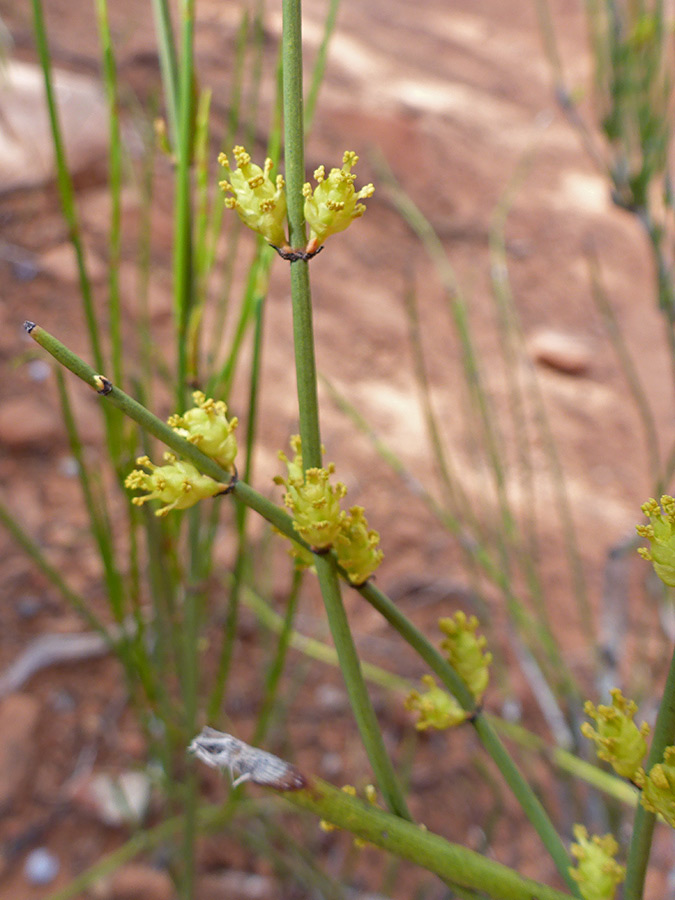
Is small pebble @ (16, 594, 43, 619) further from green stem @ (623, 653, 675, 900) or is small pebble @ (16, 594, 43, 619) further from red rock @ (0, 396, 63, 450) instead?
green stem @ (623, 653, 675, 900)

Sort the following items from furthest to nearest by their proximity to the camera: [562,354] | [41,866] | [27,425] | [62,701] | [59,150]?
[562,354], [27,425], [62,701], [41,866], [59,150]

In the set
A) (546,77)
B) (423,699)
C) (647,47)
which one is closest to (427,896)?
(423,699)

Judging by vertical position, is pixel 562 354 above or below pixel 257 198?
above

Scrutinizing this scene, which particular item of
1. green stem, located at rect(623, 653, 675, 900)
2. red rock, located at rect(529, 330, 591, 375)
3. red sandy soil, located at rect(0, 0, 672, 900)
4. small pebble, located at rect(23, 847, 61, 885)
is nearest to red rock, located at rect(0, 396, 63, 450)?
red sandy soil, located at rect(0, 0, 672, 900)

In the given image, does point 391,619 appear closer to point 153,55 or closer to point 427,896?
point 427,896

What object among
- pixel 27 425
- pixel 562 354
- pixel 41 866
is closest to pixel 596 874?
pixel 41 866

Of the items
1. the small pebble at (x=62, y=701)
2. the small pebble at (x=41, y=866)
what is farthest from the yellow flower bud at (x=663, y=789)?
the small pebble at (x=62, y=701)

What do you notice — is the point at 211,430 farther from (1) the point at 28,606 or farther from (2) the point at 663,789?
(1) the point at 28,606

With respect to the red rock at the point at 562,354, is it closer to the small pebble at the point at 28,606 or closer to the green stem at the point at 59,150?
the small pebble at the point at 28,606
